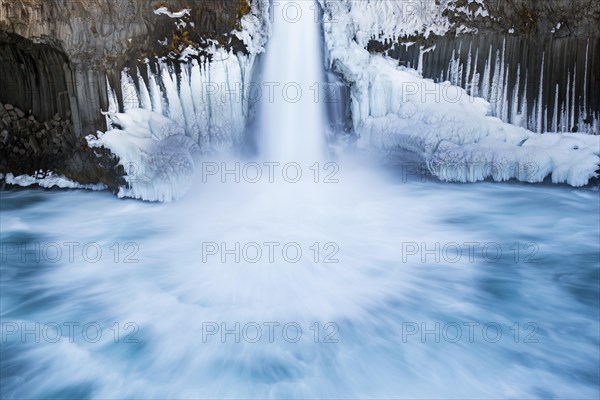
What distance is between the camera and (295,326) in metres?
3.26

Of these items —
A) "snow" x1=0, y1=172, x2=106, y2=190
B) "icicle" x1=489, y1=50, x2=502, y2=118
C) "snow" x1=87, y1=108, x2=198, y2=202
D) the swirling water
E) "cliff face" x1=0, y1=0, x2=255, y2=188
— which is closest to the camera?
the swirling water

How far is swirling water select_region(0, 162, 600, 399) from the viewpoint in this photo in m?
2.78

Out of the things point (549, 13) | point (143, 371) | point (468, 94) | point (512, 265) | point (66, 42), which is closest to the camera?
point (143, 371)

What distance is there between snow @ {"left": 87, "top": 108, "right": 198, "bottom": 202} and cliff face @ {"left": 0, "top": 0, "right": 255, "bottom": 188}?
0.18 meters

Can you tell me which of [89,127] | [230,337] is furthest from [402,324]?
[89,127]

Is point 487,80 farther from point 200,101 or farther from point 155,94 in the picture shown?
point 155,94

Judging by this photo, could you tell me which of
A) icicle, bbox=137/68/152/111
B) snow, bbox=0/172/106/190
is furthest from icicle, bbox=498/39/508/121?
snow, bbox=0/172/106/190

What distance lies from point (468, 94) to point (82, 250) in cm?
451

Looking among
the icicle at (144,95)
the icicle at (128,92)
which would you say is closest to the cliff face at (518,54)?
the icicle at (144,95)

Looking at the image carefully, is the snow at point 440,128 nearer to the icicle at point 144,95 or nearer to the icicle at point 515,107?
the icicle at point 515,107

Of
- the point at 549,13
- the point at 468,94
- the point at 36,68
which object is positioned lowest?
the point at 468,94

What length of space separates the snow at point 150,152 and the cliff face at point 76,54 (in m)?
0.18

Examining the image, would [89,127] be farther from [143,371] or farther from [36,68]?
[143,371]

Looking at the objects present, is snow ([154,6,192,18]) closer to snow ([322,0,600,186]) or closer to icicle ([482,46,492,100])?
snow ([322,0,600,186])
